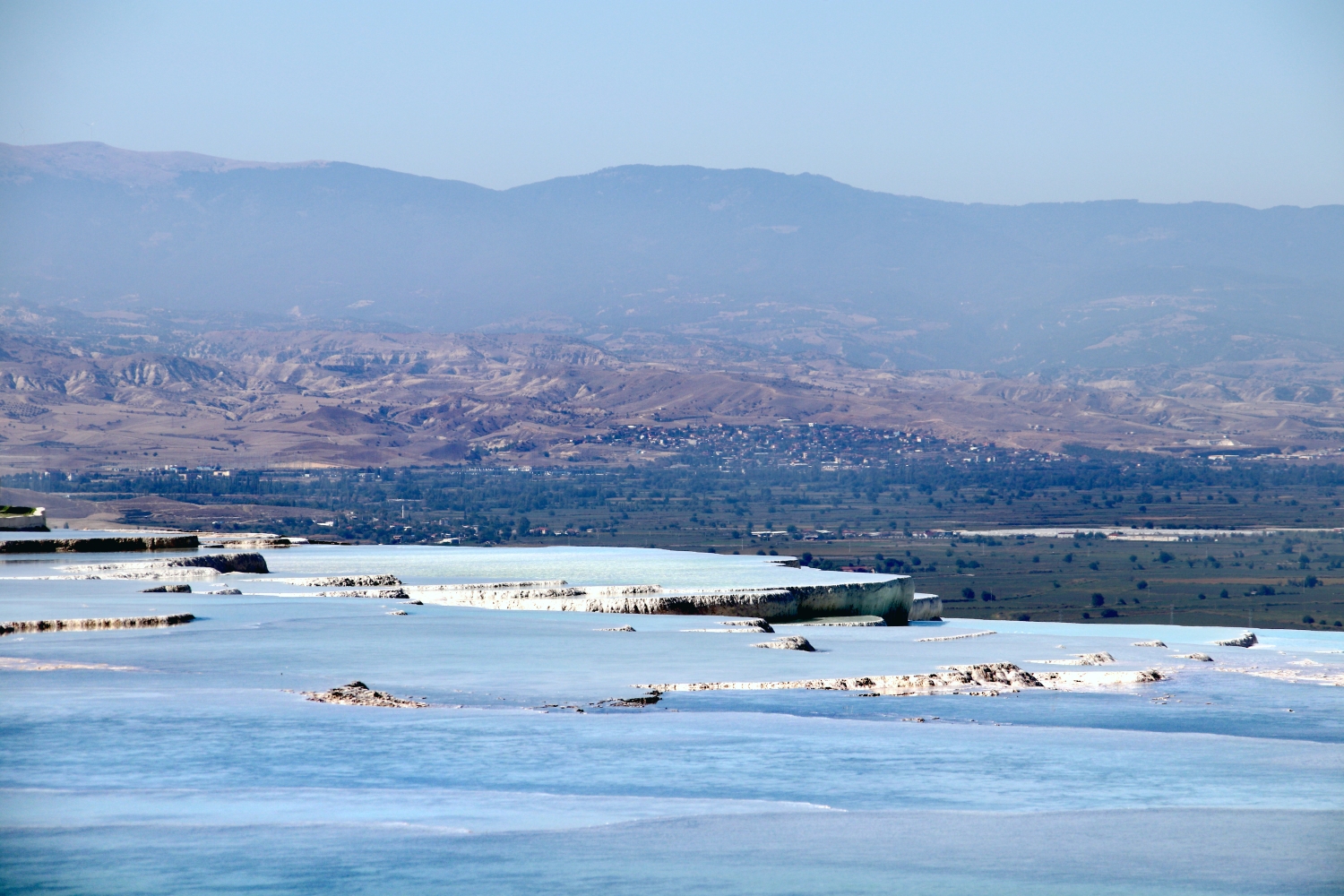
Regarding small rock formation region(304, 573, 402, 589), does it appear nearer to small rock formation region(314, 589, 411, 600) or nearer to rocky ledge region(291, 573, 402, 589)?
rocky ledge region(291, 573, 402, 589)

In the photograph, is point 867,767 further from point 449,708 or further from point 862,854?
point 449,708

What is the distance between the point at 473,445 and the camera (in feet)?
647

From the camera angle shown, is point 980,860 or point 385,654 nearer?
point 980,860

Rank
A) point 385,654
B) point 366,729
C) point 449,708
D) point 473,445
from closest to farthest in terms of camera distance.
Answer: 1. point 366,729
2. point 449,708
3. point 385,654
4. point 473,445

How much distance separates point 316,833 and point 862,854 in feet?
8.36

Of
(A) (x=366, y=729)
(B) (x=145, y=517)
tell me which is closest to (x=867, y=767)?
(A) (x=366, y=729)

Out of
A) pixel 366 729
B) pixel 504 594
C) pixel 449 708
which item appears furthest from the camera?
pixel 504 594

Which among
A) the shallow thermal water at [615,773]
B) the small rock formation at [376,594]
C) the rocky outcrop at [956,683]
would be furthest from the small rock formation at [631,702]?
the small rock formation at [376,594]

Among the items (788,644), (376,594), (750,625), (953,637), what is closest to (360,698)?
(788,644)

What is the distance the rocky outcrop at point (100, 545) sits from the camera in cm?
Result: 2522

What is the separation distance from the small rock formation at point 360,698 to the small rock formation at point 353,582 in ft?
32.5

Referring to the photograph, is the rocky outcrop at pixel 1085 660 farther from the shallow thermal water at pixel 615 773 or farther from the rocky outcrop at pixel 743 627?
the rocky outcrop at pixel 743 627

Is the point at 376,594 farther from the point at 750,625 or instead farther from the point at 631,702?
the point at 631,702

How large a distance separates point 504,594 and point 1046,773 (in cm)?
1195
